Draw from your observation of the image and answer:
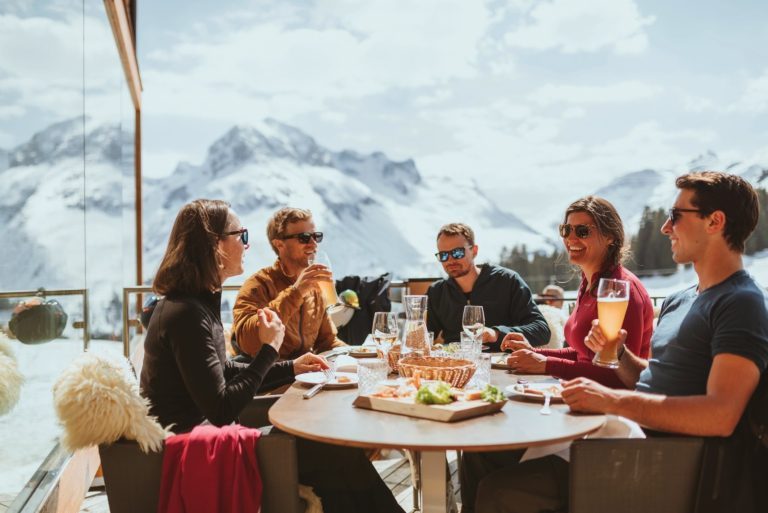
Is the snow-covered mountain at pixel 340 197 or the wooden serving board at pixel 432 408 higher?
the snow-covered mountain at pixel 340 197

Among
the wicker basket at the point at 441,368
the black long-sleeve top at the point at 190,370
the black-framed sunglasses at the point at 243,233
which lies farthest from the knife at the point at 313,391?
the black-framed sunglasses at the point at 243,233

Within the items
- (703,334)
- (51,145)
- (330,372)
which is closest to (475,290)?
(330,372)

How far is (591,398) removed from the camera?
1.69m

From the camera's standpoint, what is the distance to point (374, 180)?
29.7 meters

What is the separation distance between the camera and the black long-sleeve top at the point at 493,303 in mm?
3469

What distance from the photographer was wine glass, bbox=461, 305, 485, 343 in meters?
2.32

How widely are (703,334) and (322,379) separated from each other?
118 cm

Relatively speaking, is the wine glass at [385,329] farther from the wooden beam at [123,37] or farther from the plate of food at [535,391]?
the wooden beam at [123,37]

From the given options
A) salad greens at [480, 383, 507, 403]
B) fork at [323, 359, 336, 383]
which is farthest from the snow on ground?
salad greens at [480, 383, 507, 403]

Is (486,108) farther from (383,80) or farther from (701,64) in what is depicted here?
(701,64)

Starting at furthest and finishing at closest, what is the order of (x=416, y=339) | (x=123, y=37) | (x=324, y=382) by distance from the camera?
(x=123, y=37) → (x=416, y=339) → (x=324, y=382)

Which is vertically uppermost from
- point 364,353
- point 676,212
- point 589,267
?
point 676,212

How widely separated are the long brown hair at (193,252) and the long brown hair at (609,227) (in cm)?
152

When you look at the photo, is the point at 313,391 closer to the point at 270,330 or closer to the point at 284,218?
the point at 270,330
